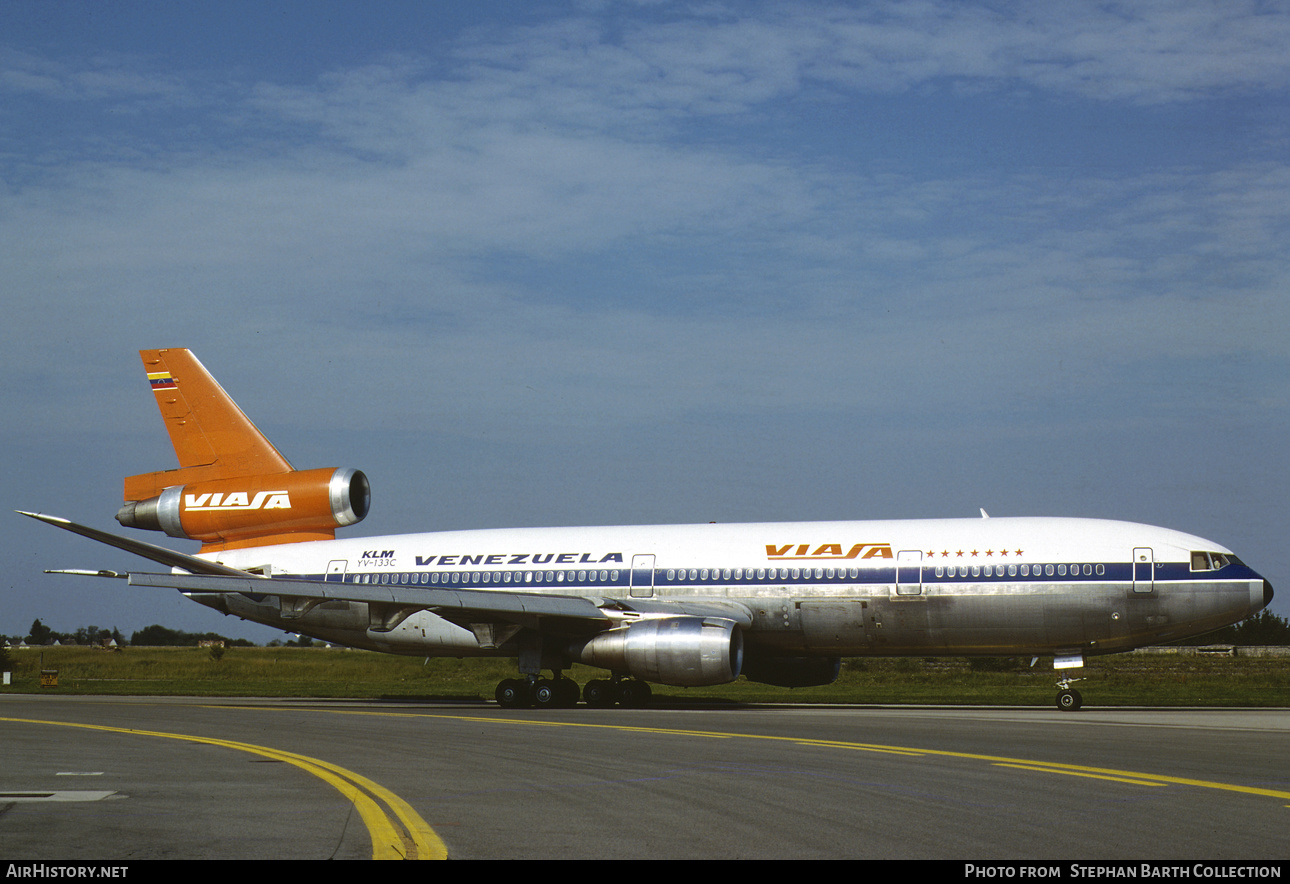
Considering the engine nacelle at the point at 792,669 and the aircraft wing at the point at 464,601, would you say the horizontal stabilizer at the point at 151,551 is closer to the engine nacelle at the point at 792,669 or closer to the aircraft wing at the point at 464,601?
the aircraft wing at the point at 464,601

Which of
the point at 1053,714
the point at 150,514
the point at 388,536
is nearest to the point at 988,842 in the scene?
the point at 1053,714

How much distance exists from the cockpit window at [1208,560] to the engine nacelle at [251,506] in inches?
843

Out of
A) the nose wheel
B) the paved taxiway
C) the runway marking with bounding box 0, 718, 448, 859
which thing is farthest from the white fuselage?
the runway marking with bounding box 0, 718, 448, 859

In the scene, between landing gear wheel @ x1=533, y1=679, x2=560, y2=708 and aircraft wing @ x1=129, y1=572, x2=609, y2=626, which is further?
landing gear wheel @ x1=533, y1=679, x2=560, y2=708

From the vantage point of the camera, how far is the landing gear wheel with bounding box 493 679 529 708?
29.6 metres

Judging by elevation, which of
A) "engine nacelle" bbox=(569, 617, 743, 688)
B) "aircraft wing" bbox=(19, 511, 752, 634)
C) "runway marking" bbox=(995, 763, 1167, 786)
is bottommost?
"runway marking" bbox=(995, 763, 1167, 786)

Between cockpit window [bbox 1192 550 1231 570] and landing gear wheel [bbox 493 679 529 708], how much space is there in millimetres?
15518

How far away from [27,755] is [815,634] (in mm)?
17386

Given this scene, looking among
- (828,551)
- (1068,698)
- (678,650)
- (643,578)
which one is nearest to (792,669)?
(828,551)

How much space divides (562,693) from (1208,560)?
49.5ft

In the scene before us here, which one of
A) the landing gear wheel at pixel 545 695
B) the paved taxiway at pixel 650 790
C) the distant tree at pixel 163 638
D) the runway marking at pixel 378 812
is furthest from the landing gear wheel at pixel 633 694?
the distant tree at pixel 163 638

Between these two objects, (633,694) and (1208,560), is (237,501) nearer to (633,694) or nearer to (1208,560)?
(633,694)

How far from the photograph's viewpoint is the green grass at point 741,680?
34.7 m

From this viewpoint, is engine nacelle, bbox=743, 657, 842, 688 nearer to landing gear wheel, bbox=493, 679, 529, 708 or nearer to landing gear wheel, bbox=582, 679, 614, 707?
landing gear wheel, bbox=582, 679, 614, 707
